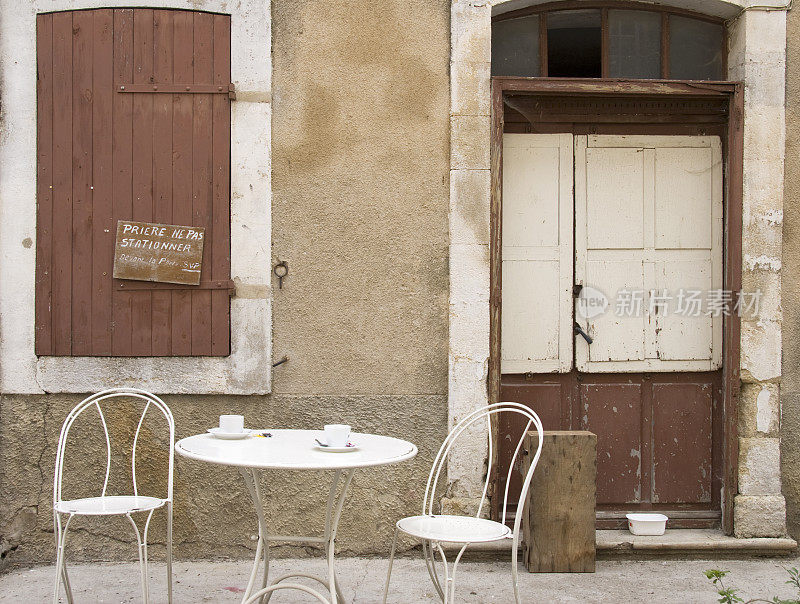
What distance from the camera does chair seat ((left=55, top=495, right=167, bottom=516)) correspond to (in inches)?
128

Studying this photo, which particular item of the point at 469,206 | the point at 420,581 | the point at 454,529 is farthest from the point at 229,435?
the point at 469,206

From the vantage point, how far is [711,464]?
4.67 meters

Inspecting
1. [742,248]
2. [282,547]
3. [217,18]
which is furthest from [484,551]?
[217,18]

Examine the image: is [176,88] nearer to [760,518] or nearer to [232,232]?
[232,232]

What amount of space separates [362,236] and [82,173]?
148 cm

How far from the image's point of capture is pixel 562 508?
4086mm

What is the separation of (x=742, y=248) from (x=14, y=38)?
13.0 feet

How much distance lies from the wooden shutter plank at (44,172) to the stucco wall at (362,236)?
2.45ft

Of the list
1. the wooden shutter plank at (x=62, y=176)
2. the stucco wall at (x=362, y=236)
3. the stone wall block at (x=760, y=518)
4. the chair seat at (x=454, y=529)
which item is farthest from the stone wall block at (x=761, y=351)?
the wooden shutter plank at (x=62, y=176)

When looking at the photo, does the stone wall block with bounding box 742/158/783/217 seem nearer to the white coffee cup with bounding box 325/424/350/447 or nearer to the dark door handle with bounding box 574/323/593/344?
the dark door handle with bounding box 574/323/593/344

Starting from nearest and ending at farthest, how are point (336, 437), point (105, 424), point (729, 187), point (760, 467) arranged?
1. point (336, 437)
2. point (105, 424)
3. point (760, 467)
4. point (729, 187)

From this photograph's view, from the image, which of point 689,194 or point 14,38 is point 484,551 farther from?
point 14,38

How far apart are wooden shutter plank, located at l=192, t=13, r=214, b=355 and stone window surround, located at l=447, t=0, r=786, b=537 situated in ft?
4.14

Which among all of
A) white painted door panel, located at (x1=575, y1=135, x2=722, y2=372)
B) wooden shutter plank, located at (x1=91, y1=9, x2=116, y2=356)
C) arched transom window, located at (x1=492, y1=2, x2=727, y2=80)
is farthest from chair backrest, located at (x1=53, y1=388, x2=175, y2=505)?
arched transom window, located at (x1=492, y1=2, x2=727, y2=80)
